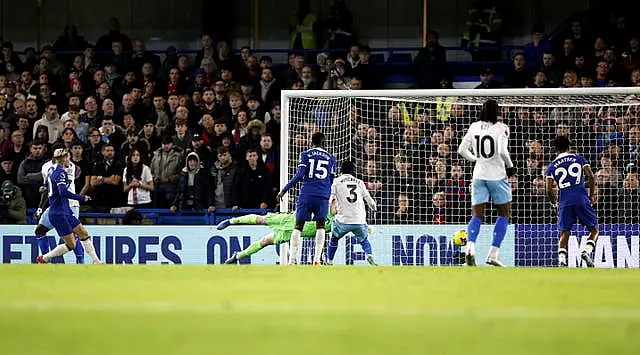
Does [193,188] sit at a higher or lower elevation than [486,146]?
lower

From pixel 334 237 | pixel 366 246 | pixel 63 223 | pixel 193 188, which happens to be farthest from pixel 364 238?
pixel 63 223

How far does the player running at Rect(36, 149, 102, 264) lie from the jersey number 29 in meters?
A: 5.58

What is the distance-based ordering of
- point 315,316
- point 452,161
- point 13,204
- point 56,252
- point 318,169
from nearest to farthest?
1. point 315,316
2. point 318,169
3. point 56,252
4. point 452,161
5. point 13,204

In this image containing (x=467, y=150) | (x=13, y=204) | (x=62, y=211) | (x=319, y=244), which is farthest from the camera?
(x=13, y=204)

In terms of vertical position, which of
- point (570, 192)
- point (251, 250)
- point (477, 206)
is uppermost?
point (570, 192)

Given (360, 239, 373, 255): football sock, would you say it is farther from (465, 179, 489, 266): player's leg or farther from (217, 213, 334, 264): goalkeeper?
(465, 179, 489, 266): player's leg

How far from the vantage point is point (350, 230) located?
45.8 feet

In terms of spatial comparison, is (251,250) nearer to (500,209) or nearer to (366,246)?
(366,246)

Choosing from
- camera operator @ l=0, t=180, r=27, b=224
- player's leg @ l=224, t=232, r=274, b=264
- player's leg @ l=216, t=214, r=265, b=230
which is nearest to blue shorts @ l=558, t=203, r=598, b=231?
player's leg @ l=224, t=232, r=274, b=264

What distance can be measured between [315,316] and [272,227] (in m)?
9.64

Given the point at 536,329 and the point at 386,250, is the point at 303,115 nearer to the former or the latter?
the point at 386,250

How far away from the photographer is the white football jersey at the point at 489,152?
36.8 feet

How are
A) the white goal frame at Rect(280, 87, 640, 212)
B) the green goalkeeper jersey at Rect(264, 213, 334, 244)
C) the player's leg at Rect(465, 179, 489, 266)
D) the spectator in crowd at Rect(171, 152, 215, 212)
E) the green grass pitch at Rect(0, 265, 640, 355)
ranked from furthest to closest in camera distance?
the spectator in crowd at Rect(171, 152, 215, 212) → the green goalkeeper jersey at Rect(264, 213, 334, 244) → the white goal frame at Rect(280, 87, 640, 212) → the player's leg at Rect(465, 179, 489, 266) → the green grass pitch at Rect(0, 265, 640, 355)

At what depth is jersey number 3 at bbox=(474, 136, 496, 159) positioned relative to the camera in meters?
11.2
